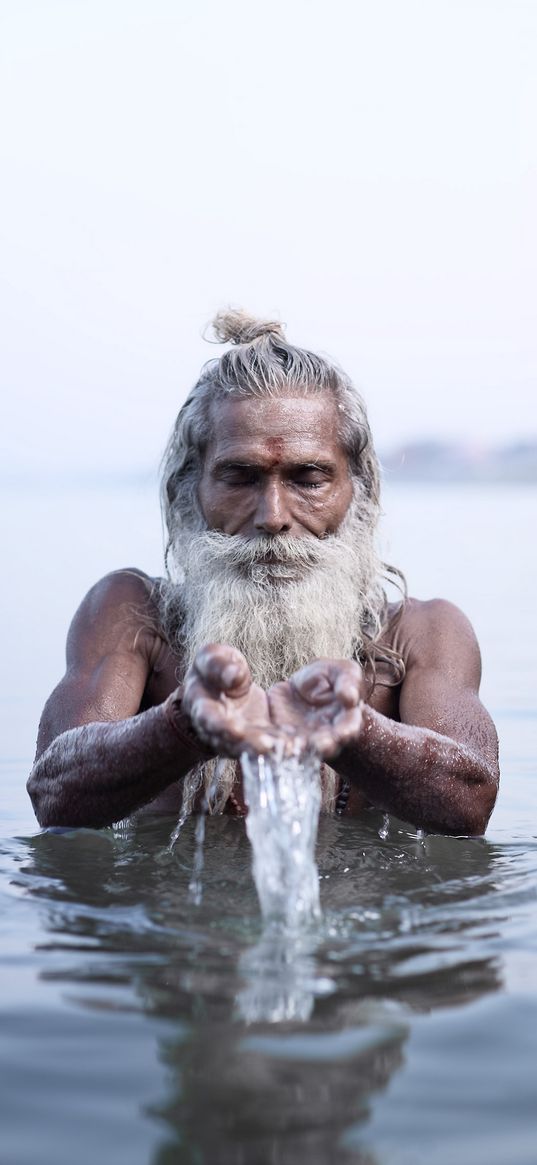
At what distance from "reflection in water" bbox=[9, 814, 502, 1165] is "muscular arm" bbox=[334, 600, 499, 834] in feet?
0.59

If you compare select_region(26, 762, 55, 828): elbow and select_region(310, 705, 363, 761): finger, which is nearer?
select_region(310, 705, 363, 761): finger

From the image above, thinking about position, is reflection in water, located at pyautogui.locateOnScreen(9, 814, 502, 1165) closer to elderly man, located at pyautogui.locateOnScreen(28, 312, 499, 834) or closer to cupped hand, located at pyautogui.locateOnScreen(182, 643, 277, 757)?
elderly man, located at pyautogui.locateOnScreen(28, 312, 499, 834)

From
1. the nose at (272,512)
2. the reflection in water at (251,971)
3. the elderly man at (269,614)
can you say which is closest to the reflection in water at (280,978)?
the reflection in water at (251,971)

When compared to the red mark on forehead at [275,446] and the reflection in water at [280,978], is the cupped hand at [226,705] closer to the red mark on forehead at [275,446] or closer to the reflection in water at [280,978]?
the reflection in water at [280,978]

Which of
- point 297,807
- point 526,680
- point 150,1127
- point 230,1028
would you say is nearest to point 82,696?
point 297,807

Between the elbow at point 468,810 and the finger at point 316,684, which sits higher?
the finger at point 316,684

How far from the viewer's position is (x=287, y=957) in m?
2.97

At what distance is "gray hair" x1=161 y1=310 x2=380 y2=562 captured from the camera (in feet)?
15.3

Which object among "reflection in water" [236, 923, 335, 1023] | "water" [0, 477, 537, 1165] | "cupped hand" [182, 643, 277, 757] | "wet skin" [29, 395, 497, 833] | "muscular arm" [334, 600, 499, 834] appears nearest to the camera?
"water" [0, 477, 537, 1165]

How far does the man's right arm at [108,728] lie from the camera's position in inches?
137

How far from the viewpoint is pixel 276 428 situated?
177 inches

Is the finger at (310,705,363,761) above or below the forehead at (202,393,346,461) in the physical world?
below

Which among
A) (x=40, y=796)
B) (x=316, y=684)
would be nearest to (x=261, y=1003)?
(x=316, y=684)

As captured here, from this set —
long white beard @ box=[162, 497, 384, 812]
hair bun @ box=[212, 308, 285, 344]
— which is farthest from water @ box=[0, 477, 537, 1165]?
hair bun @ box=[212, 308, 285, 344]
